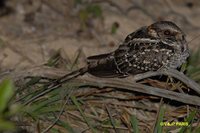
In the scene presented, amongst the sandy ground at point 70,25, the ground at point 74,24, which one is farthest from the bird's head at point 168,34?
the sandy ground at point 70,25

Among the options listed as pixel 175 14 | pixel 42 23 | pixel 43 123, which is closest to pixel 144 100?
pixel 43 123

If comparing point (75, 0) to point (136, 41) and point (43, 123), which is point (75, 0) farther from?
point (43, 123)

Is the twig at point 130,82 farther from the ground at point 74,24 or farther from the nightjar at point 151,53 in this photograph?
the ground at point 74,24

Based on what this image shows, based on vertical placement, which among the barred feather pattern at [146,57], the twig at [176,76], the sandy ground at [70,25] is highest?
the sandy ground at [70,25]

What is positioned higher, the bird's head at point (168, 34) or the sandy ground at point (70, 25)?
the sandy ground at point (70, 25)

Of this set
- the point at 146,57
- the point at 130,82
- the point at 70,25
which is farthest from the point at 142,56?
the point at 70,25

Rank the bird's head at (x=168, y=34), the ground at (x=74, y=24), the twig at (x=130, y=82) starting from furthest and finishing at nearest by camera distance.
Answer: the ground at (x=74, y=24) → the bird's head at (x=168, y=34) → the twig at (x=130, y=82)

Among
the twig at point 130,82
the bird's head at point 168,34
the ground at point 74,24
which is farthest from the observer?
the ground at point 74,24

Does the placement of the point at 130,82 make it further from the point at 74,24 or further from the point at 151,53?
the point at 74,24
